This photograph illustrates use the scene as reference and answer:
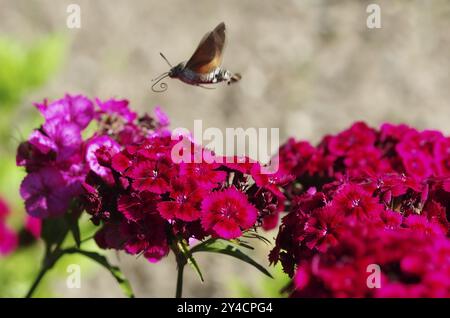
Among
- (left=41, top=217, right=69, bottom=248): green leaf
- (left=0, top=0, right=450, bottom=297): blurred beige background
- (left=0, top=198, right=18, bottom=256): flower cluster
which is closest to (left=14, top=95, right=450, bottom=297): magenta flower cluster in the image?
(left=41, top=217, right=69, bottom=248): green leaf

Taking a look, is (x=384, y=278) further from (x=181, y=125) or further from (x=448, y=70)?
(x=448, y=70)

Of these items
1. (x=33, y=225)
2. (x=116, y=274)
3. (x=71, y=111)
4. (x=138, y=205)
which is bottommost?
(x=116, y=274)

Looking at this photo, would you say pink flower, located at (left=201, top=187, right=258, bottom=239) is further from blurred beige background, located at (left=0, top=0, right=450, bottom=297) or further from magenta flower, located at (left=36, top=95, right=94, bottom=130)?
blurred beige background, located at (left=0, top=0, right=450, bottom=297)

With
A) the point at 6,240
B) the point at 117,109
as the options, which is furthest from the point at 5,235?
the point at 117,109

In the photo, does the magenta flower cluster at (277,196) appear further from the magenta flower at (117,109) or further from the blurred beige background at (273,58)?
the blurred beige background at (273,58)

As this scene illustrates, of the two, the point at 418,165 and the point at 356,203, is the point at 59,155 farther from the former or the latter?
the point at 418,165
